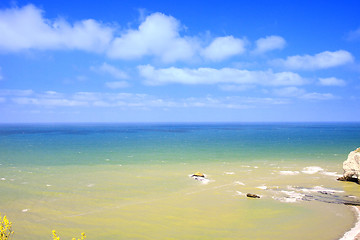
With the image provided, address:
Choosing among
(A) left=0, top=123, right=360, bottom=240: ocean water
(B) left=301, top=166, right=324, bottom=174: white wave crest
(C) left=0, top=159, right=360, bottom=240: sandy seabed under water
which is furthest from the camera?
(B) left=301, top=166, right=324, bottom=174: white wave crest

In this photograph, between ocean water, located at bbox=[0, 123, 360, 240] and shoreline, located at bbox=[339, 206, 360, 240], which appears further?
ocean water, located at bbox=[0, 123, 360, 240]

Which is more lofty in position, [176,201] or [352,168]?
[352,168]

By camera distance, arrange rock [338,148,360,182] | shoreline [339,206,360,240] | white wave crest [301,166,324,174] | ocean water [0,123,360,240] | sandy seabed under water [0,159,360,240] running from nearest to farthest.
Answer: shoreline [339,206,360,240] < sandy seabed under water [0,159,360,240] < ocean water [0,123,360,240] < rock [338,148,360,182] < white wave crest [301,166,324,174]

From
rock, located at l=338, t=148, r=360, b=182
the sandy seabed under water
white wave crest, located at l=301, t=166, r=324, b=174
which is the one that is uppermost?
rock, located at l=338, t=148, r=360, b=182

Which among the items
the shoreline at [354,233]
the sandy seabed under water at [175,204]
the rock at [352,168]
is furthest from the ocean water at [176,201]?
the rock at [352,168]

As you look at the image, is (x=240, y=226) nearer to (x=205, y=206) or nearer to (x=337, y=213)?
(x=205, y=206)

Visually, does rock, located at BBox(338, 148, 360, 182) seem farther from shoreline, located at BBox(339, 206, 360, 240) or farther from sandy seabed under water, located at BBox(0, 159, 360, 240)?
shoreline, located at BBox(339, 206, 360, 240)

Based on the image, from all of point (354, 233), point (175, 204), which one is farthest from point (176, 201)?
point (354, 233)

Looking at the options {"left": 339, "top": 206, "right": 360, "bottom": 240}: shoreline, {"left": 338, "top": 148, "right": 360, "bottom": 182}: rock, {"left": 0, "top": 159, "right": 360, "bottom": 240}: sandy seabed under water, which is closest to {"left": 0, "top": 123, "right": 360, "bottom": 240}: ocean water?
{"left": 0, "top": 159, "right": 360, "bottom": 240}: sandy seabed under water

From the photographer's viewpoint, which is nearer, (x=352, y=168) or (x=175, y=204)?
(x=175, y=204)

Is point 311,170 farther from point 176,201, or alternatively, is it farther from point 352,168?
point 176,201

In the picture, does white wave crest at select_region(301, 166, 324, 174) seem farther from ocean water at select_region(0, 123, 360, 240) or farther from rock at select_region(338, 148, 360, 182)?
rock at select_region(338, 148, 360, 182)

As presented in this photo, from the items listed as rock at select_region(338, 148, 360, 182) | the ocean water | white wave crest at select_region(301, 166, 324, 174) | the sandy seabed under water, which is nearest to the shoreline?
the sandy seabed under water

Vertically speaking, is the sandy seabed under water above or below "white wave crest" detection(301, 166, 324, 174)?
below
